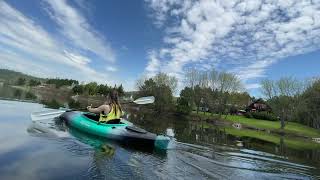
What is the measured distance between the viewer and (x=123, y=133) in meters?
15.0

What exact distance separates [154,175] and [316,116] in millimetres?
59549

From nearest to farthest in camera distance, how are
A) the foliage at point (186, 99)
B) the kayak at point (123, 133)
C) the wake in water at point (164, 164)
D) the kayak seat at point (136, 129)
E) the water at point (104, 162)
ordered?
1. the water at point (104, 162)
2. the wake in water at point (164, 164)
3. the kayak at point (123, 133)
4. the kayak seat at point (136, 129)
5. the foliage at point (186, 99)

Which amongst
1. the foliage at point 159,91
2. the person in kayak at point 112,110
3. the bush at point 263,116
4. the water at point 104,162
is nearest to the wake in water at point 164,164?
the water at point 104,162

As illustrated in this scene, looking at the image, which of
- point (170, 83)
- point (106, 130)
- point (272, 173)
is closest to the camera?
point (272, 173)

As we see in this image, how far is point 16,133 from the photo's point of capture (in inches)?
569

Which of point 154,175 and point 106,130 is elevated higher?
point 106,130

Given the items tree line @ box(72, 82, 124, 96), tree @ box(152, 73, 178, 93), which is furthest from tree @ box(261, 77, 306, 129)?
tree line @ box(72, 82, 124, 96)

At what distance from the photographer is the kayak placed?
14.2 m

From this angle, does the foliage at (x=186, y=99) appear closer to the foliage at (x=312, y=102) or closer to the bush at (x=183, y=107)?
the bush at (x=183, y=107)

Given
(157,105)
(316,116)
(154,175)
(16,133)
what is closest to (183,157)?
(154,175)

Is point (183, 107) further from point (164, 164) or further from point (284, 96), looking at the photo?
point (164, 164)

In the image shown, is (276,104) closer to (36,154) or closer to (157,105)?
(157,105)

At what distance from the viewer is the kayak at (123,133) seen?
1425cm

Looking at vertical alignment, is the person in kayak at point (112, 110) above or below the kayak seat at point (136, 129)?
above
